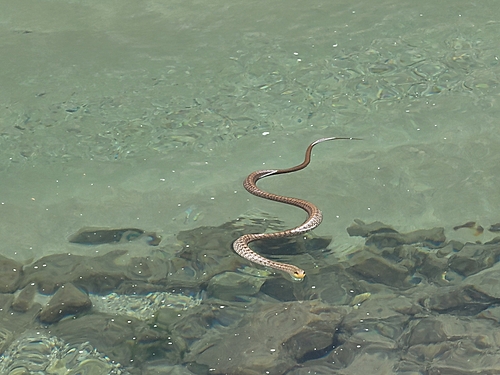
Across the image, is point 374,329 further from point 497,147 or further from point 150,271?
point 497,147

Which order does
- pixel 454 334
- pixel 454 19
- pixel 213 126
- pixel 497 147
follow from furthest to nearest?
pixel 454 19 → pixel 213 126 → pixel 497 147 → pixel 454 334

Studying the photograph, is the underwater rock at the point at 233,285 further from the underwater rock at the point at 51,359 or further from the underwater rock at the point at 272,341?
the underwater rock at the point at 51,359

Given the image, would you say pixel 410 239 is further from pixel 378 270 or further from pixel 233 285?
pixel 233 285

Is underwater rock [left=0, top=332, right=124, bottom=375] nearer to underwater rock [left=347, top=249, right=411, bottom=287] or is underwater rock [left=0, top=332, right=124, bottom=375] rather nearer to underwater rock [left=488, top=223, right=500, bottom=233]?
underwater rock [left=347, top=249, right=411, bottom=287]

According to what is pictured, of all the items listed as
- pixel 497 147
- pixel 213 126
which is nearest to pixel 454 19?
pixel 497 147

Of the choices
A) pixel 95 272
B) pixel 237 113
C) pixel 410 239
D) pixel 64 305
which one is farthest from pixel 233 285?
pixel 237 113
